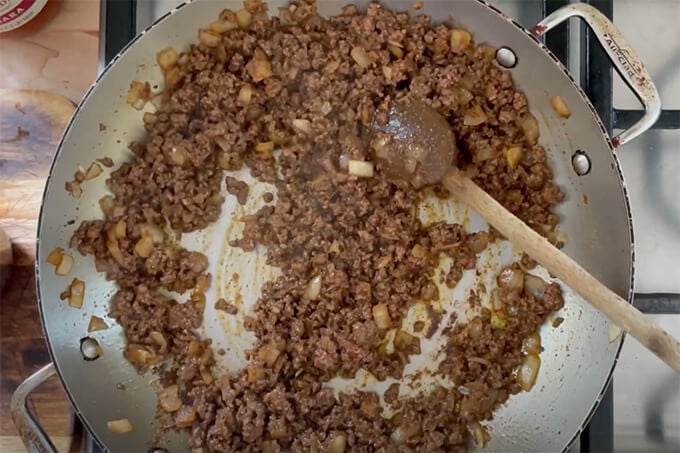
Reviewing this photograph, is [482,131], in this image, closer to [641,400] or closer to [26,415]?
[641,400]

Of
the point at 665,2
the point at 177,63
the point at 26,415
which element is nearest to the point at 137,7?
the point at 177,63

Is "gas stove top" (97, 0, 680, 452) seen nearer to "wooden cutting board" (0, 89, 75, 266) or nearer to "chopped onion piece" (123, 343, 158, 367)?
"wooden cutting board" (0, 89, 75, 266)

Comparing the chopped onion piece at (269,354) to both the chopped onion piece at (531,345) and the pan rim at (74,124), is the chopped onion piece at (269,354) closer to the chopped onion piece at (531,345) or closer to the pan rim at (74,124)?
the pan rim at (74,124)

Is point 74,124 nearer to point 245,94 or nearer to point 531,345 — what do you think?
point 245,94

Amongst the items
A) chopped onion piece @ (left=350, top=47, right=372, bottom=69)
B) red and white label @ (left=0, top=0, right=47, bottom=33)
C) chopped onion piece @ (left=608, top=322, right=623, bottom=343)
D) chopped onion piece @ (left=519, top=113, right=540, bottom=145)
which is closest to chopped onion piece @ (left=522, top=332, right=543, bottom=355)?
chopped onion piece @ (left=608, top=322, right=623, bottom=343)

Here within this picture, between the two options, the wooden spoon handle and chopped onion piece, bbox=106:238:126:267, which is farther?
chopped onion piece, bbox=106:238:126:267

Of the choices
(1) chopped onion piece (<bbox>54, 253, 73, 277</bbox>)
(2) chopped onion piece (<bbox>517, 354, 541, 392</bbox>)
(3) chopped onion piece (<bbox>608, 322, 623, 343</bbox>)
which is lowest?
(2) chopped onion piece (<bbox>517, 354, 541, 392</bbox>)

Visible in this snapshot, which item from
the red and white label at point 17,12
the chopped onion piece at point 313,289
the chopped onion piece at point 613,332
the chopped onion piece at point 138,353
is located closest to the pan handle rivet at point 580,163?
the chopped onion piece at point 613,332
